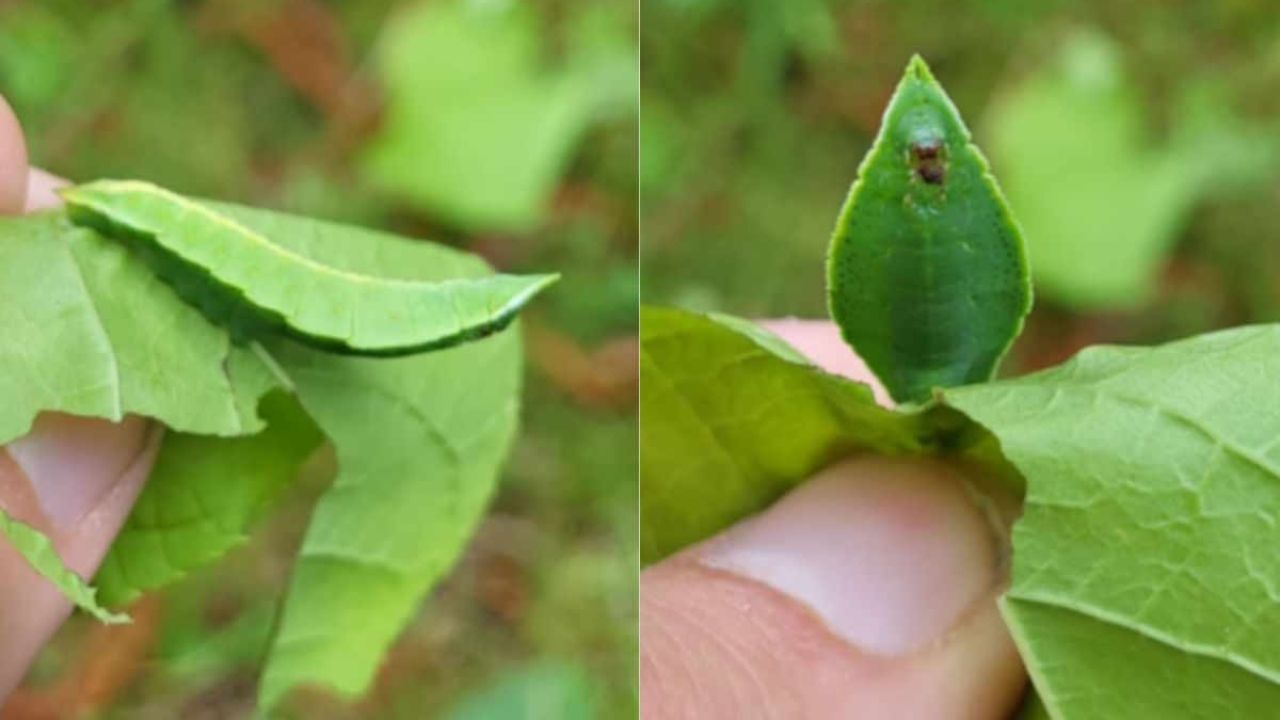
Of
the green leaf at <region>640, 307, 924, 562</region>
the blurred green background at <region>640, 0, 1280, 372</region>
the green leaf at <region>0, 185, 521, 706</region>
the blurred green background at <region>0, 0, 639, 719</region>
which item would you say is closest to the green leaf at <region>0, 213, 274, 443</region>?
the green leaf at <region>0, 185, 521, 706</region>

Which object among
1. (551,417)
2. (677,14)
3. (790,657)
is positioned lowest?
(551,417)

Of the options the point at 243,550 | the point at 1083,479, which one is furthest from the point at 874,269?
the point at 243,550

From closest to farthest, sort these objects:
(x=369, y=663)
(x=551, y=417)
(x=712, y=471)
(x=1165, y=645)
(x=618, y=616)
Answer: (x=1165, y=645) < (x=712, y=471) < (x=369, y=663) < (x=618, y=616) < (x=551, y=417)

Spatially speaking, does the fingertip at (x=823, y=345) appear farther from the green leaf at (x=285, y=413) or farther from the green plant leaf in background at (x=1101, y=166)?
the green plant leaf in background at (x=1101, y=166)

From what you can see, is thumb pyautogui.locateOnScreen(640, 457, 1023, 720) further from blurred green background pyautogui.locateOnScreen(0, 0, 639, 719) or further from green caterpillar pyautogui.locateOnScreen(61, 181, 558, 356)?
blurred green background pyautogui.locateOnScreen(0, 0, 639, 719)

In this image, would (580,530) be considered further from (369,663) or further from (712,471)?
(712,471)

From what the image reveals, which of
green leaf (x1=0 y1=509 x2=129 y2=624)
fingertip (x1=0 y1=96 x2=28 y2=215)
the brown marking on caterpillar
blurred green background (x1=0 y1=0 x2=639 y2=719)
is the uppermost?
the brown marking on caterpillar

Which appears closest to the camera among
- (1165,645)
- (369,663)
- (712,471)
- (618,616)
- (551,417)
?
(1165,645)
